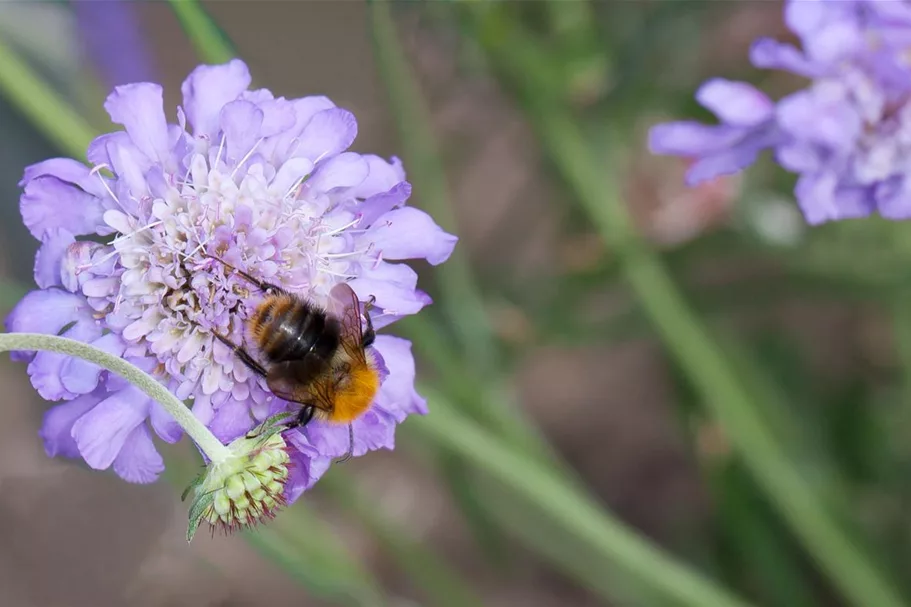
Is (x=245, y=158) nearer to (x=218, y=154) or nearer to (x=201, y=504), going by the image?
(x=218, y=154)

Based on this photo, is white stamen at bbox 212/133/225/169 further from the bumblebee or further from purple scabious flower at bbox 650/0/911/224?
purple scabious flower at bbox 650/0/911/224

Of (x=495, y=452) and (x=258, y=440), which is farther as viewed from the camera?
(x=495, y=452)

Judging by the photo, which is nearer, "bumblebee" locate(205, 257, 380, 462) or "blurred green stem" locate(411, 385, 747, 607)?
"bumblebee" locate(205, 257, 380, 462)

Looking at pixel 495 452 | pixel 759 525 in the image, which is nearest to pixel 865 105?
pixel 495 452

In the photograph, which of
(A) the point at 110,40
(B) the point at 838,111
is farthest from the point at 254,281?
(A) the point at 110,40

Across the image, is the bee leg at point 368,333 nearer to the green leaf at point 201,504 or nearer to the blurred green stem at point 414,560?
the green leaf at point 201,504

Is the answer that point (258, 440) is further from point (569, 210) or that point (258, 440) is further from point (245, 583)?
point (245, 583)

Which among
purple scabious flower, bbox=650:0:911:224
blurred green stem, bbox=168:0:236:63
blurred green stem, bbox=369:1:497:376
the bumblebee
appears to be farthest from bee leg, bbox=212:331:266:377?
blurred green stem, bbox=369:1:497:376
